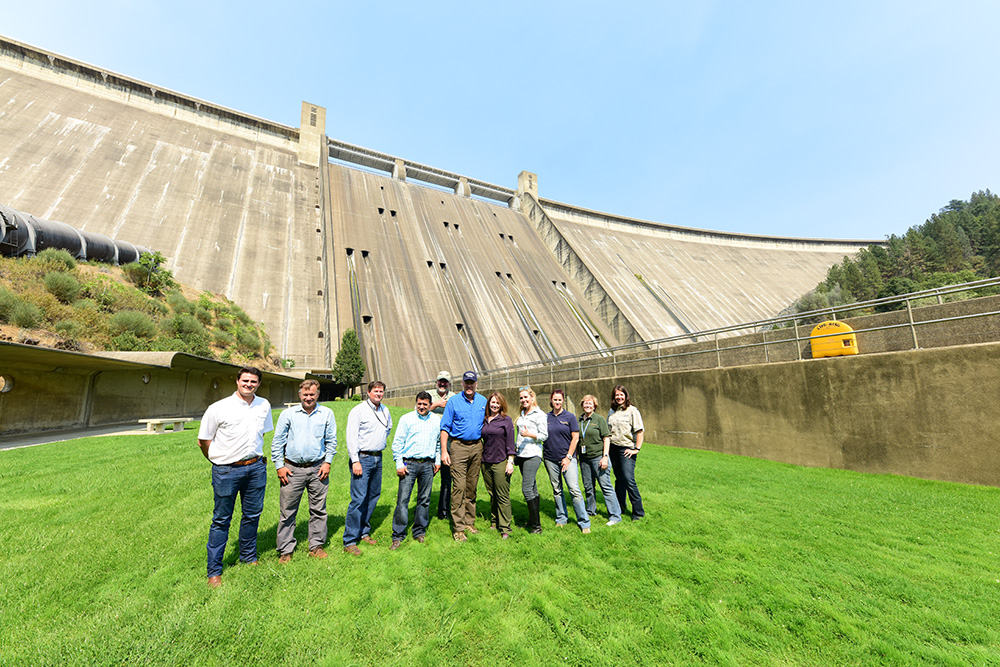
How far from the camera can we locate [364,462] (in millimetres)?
4590

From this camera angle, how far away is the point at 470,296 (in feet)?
A: 126

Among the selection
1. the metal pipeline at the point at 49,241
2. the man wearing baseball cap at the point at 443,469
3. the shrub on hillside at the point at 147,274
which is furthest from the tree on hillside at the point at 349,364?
the man wearing baseball cap at the point at 443,469

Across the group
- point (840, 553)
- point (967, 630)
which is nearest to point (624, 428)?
point (840, 553)

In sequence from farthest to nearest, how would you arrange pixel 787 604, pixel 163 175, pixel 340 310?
pixel 163 175 < pixel 340 310 < pixel 787 604

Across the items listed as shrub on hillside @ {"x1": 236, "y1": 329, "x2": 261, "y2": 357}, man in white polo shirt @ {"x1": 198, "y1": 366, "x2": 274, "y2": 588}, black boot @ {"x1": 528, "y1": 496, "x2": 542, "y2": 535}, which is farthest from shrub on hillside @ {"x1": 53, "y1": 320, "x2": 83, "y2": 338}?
black boot @ {"x1": 528, "y1": 496, "x2": 542, "y2": 535}

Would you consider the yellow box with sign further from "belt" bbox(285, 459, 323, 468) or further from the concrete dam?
the concrete dam

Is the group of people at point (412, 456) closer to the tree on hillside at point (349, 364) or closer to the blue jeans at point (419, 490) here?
the blue jeans at point (419, 490)

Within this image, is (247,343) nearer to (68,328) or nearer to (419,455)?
(68,328)

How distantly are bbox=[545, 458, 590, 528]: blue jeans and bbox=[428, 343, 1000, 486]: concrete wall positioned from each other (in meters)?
6.27

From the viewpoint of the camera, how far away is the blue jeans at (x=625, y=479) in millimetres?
5305

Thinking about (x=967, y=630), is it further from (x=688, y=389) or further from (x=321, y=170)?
(x=321, y=170)

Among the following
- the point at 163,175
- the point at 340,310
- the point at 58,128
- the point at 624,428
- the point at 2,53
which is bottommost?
the point at 624,428

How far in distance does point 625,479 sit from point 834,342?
23.4 ft

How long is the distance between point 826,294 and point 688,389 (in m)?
51.4
